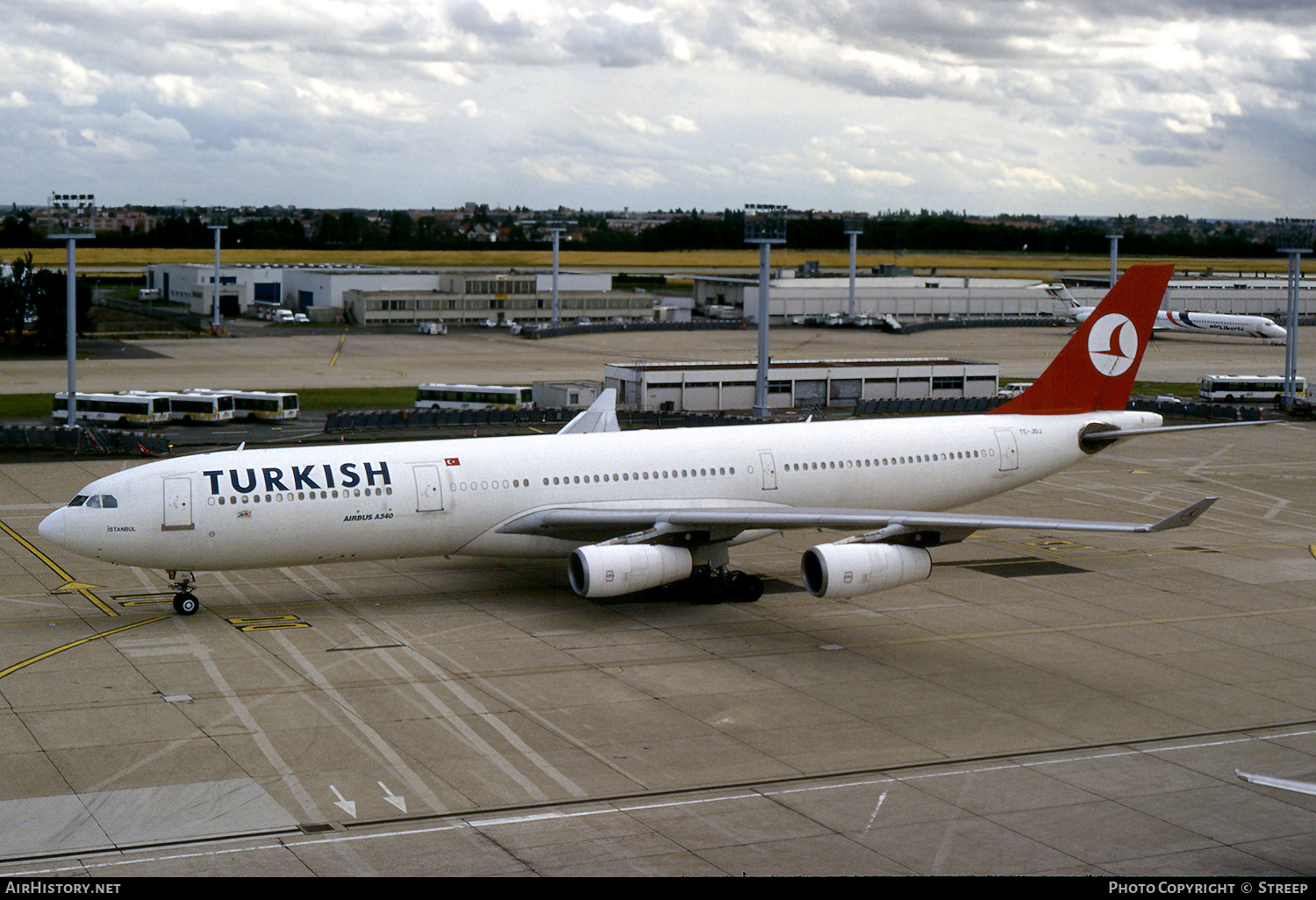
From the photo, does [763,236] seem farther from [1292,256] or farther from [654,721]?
[654,721]

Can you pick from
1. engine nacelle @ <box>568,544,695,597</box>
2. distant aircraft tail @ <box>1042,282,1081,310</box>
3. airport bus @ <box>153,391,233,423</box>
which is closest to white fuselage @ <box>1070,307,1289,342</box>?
distant aircraft tail @ <box>1042,282,1081,310</box>

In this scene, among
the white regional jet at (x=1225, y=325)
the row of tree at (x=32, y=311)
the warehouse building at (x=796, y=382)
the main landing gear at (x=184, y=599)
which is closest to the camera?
the main landing gear at (x=184, y=599)

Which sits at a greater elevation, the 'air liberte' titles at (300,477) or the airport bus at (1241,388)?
the airport bus at (1241,388)

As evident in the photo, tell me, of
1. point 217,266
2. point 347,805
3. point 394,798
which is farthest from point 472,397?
point 217,266

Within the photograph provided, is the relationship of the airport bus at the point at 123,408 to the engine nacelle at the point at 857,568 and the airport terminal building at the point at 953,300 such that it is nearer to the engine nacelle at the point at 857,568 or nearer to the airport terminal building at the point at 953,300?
the engine nacelle at the point at 857,568

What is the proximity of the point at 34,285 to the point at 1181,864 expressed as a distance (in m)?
119

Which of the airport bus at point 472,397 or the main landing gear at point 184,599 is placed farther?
the airport bus at point 472,397

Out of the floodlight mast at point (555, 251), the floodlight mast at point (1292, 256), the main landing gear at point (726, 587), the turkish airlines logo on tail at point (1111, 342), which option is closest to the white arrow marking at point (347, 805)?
the main landing gear at point (726, 587)

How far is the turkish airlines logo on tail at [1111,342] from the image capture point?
4541 centimetres

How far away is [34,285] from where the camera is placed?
119 m

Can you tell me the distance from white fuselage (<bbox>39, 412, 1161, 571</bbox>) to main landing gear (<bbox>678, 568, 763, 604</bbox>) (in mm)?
2084

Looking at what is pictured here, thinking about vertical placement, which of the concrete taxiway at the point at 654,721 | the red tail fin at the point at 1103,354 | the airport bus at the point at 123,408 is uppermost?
the red tail fin at the point at 1103,354

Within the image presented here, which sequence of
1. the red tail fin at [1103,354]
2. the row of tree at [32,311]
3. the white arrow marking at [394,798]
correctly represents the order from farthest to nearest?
the row of tree at [32,311]
the red tail fin at [1103,354]
the white arrow marking at [394,798]

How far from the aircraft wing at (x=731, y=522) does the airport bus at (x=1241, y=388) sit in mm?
61300
